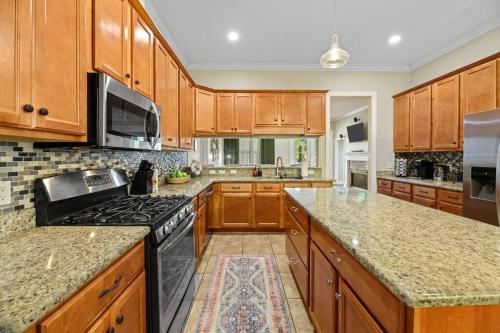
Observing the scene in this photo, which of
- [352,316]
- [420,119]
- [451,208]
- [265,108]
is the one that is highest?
[265,108]

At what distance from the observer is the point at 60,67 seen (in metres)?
1.07

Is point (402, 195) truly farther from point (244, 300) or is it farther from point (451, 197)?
point (244, 300)

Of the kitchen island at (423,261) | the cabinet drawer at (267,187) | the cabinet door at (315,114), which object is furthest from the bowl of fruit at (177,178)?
the cabinet door at (315,114)

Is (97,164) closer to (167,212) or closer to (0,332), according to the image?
(167,212)

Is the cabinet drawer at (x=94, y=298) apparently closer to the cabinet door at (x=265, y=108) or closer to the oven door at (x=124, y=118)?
the oven door at (x=124, y=118)

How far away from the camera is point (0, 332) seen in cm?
49

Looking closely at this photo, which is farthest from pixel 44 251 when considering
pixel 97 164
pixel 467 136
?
pixel 467 136

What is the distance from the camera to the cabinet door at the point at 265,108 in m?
3.98

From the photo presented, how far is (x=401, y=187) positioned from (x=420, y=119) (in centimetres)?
113

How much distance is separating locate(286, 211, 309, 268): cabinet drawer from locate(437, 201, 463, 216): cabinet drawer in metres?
2.12

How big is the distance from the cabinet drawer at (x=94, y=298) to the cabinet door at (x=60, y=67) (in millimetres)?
A: 682

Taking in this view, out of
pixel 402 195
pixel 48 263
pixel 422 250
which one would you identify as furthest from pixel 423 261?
pixel 402 195

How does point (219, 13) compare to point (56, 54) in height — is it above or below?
above

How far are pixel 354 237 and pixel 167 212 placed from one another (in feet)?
3.57
